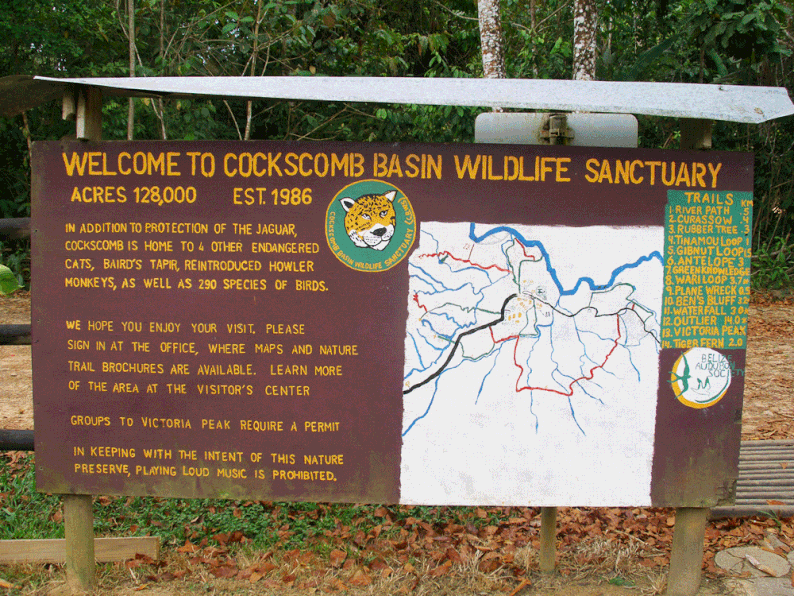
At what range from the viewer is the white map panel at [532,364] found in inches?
105

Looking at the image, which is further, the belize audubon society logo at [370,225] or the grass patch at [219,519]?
the grass patch at [219,519]

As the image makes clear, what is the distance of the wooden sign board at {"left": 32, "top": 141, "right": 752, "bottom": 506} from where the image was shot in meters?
2.64

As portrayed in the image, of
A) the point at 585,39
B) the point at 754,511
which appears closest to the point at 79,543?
the point at 754,511

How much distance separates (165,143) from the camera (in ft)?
8.84

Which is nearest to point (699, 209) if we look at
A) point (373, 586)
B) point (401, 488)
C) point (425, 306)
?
point (425, 306)

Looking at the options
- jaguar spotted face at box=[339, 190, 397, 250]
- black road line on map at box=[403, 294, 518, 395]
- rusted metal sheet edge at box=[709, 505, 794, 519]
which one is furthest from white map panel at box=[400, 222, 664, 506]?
rusted metal sheet edge at box=[709, 505, 794, 519]

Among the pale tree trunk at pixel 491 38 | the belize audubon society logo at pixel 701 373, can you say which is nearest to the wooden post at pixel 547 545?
the belize audubon society logo at pixel 701 373

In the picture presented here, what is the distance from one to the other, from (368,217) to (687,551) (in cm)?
200

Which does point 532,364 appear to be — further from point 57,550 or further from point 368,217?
point 57,550

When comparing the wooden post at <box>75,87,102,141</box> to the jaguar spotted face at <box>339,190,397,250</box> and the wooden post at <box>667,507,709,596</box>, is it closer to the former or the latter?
the jaguar spotted face at <box>339,190,397,250</box>

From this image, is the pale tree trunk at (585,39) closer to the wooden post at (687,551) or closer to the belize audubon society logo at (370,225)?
the belize audubon society logo at (370,225)

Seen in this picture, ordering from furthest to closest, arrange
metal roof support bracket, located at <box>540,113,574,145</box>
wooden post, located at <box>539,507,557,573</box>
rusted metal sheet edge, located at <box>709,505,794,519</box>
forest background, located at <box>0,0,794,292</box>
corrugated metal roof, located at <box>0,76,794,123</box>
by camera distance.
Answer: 1. forest background, located at <box>0,0,794,292</box>
2. rusted metal sheet edge, located at <box>709,505,794,519</box>
3. wooden post, located at <box>539,507,557,573</box>
4. metal roof support bracket, located at <box>540,113,574,145</box>
5. corrugated metal roof, located at <box>0,76,794,123</box>

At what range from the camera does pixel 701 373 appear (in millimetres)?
2678

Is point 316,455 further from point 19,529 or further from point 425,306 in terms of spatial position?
point 19,529
